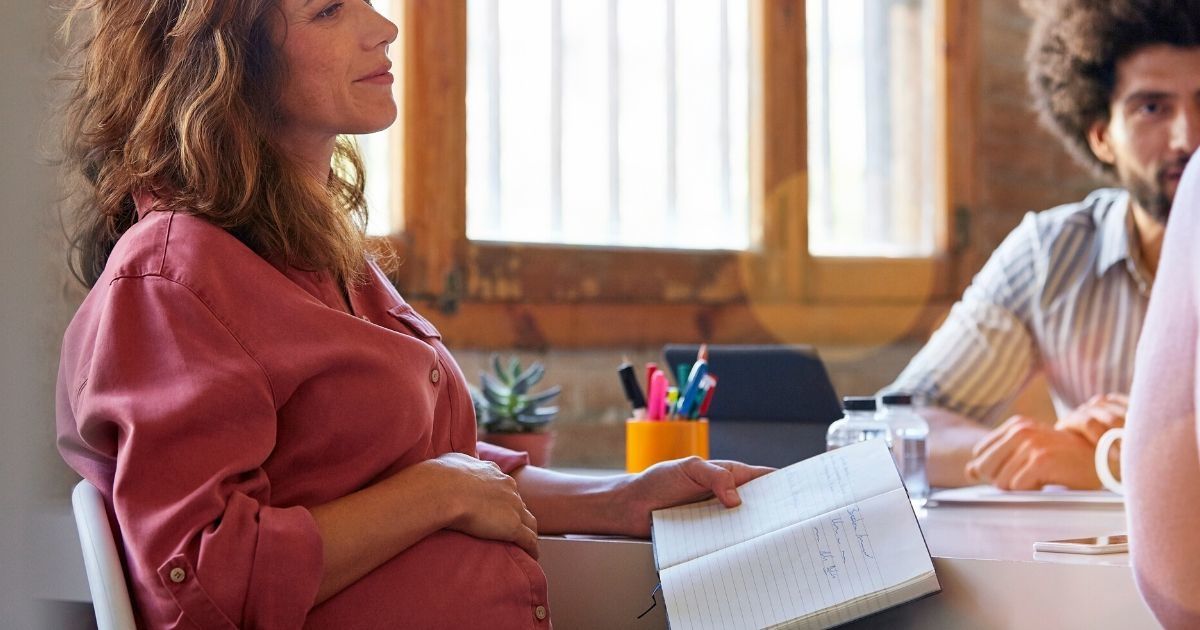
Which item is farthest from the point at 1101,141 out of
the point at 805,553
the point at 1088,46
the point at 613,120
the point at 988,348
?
the point at 805,553

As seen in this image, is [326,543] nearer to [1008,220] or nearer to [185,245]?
[185,245]

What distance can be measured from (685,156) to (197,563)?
2352mm

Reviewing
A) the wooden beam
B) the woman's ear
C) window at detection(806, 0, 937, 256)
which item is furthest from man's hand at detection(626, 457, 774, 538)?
window at detection(806, 0, 937, 256)

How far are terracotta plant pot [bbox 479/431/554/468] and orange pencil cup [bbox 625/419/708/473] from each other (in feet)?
0.74

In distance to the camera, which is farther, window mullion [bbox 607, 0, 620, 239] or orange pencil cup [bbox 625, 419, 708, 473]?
window mullion [bbox 607, 0, 620, 239]

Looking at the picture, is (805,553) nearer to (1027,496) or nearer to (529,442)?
(1027,496)

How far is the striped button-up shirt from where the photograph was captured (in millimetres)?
2221

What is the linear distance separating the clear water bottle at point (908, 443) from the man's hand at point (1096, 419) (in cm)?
26

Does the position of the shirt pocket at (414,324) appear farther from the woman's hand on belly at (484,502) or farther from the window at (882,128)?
the window at (882,128)

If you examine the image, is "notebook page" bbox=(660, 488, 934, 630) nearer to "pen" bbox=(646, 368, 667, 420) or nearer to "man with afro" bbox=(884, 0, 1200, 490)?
"pen" bbox=(646, 368, 667, 420)

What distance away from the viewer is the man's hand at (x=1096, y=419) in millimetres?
1616

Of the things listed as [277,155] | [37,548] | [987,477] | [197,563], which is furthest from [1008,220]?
[37,548]

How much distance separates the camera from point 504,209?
2.76m

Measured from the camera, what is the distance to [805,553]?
97 centimetres
